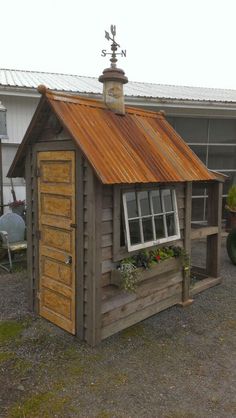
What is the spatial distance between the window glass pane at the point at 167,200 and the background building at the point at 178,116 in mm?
2658

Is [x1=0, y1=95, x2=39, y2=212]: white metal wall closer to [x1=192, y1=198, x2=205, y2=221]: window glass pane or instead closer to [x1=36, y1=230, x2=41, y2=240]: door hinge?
[x1=36, y1=230, x2=41, y2=240]: door hinge

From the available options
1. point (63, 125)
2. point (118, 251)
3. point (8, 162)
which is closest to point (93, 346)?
point (118, 251)

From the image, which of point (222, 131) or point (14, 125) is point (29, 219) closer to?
point (14, 125)

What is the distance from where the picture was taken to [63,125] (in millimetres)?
3639

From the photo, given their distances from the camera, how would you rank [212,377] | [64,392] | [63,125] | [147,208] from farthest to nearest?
1. [147,208]
2. [63,125]
3. [212,377]
4. [64,392]

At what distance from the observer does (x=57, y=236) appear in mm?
4195

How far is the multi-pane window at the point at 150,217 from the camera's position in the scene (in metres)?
4.00

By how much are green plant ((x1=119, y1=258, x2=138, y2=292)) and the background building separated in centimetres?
357

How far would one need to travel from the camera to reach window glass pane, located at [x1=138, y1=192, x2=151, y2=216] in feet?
13.5

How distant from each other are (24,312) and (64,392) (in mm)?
1884

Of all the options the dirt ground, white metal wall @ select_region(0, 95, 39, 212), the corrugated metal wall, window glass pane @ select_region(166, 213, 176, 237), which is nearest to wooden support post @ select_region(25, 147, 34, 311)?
the dirt ground

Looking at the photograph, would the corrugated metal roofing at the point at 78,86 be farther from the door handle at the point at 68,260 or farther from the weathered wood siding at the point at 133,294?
the door handle at the point at 68,260

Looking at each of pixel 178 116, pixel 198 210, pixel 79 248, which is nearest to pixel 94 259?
pixel 79 248

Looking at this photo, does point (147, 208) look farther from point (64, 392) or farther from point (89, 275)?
point (64, 392)
